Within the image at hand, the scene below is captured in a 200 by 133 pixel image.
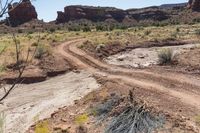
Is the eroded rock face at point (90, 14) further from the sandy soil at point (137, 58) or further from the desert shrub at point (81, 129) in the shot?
the desert shrub at point (81, 129)

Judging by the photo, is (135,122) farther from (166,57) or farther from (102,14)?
(102,14)

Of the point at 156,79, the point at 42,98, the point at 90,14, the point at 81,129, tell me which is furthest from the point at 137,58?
the point at 90,14

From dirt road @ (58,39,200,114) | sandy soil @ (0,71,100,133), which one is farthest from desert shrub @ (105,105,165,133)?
sandy soil @ (0,71,100,133)

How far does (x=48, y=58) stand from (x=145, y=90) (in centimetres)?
1399

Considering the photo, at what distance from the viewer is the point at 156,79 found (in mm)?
19875

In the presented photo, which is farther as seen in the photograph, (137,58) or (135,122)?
(137,58)

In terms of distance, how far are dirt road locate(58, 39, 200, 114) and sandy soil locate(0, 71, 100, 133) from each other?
1385 mm

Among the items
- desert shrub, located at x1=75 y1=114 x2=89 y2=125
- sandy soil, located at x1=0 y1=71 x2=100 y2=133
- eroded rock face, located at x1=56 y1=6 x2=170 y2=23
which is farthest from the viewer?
eroded rock face, located at x1=56 y1=6 x2=170 y2=23

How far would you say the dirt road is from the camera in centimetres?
1586

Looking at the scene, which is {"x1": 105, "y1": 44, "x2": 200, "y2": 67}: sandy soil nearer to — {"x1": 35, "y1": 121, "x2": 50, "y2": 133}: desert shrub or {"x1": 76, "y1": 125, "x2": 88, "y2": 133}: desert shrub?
{"x1": 35, "y1": 121, "x2": 50, "y2": 133}: desert shrub

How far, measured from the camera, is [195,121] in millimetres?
12383

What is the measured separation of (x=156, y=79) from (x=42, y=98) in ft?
18.2

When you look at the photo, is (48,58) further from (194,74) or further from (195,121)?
(195,121)

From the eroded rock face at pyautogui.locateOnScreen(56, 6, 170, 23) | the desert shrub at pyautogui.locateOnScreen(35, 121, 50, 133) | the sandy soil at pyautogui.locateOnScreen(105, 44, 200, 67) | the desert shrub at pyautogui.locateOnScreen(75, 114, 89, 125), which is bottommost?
the eroded rock face at pyautogui.locateOnScreen(56, 6, 170, 23)
